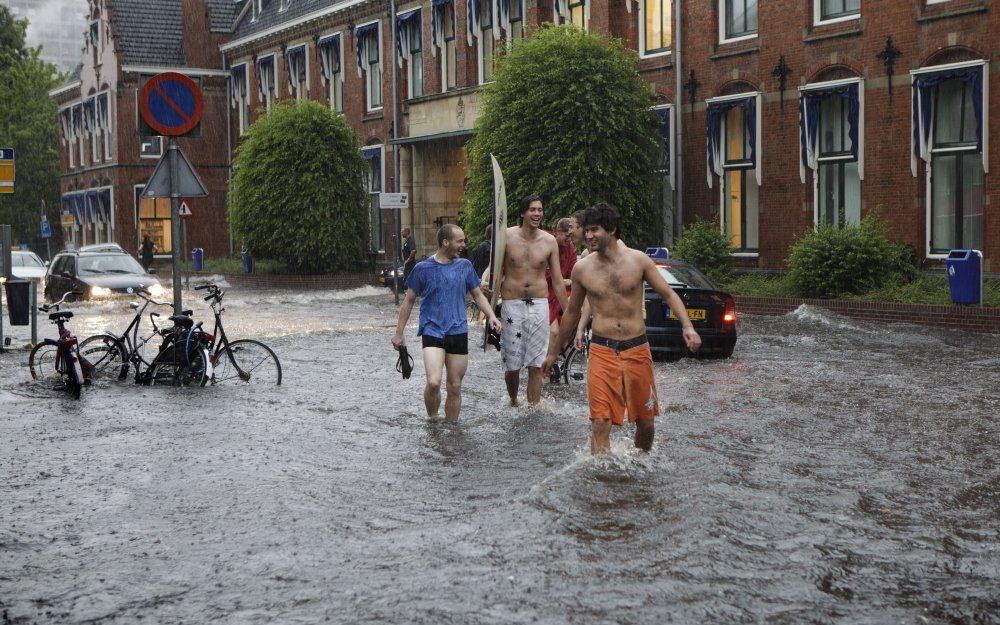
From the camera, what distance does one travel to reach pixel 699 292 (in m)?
15.6

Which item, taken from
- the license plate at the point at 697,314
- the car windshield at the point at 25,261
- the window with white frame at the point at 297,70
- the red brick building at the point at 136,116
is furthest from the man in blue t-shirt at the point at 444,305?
the red brick building at the point at 136,116

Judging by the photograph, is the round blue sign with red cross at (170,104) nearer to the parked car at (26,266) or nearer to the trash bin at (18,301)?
the trash bin at (18,301)

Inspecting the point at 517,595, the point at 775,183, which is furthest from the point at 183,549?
the point at 775,183

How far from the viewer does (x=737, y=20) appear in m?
27.6

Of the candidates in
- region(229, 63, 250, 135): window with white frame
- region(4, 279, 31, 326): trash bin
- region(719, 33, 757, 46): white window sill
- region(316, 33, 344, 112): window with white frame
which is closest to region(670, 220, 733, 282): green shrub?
region(719, 33, 757, 46): white window sill

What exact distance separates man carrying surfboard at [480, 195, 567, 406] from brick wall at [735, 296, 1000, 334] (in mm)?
10281

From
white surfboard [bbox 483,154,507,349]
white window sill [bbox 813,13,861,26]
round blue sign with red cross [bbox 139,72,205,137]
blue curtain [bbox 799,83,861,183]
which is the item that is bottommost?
white surfboard [bbox 483,154,507,349]

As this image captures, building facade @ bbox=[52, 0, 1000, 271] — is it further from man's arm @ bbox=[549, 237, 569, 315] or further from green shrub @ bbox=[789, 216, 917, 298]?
man's arm @ bbox=[549, 237, 569, 315]

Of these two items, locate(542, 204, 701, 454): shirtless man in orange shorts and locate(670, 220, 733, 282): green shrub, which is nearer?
locate(542, 204, 701, 454): shirtless man in orange shorts

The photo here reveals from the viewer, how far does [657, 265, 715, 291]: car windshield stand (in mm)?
15719

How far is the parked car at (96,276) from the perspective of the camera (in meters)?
28.9

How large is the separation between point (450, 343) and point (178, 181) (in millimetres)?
4997

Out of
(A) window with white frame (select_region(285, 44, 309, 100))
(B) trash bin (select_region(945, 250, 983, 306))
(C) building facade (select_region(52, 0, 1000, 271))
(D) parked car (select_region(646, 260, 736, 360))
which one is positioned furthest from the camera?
(A) window with white frame (select_region(285, 44, 309, 100))

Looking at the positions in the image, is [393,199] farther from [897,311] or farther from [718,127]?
[897,311]
